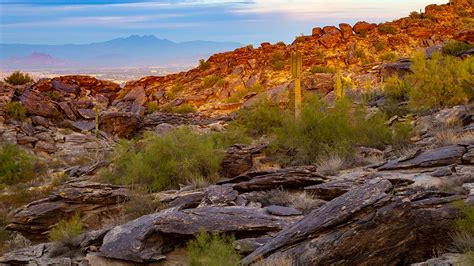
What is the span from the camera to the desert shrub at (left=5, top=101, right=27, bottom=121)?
A: 32469mm

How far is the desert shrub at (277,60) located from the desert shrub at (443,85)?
2081 centimetres

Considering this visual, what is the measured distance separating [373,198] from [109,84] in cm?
4257

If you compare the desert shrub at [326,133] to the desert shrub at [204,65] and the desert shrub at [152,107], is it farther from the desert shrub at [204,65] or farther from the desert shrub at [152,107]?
the desert shrub at [204,65]

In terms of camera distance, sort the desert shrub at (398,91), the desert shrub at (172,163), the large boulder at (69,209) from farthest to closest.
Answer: the desert shrub at (398,91)
the desert shrub at (172,163)
the large boulder at (69,209)

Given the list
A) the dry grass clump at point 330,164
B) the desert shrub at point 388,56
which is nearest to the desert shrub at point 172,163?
the dry grass clump at point 330,164

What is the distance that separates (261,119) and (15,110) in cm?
1607

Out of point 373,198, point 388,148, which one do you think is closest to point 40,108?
point 388,148

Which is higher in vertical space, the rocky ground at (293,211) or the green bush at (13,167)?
the rocky ground at (293,211)

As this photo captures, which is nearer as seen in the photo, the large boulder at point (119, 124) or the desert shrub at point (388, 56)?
the large boulder at point (119, 124)

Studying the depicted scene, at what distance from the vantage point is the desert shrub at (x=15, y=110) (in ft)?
107

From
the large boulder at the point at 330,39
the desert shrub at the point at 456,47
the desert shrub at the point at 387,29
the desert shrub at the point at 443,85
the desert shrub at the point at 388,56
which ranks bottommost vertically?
the desert shrub at the point at 443,85

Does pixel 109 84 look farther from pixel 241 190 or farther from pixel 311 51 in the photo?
pixel 241 190

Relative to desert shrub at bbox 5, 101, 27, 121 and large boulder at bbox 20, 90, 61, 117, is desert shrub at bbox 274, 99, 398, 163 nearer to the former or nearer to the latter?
desert shrub at bbox 5, 101, 27, 121

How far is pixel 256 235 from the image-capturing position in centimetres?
934
